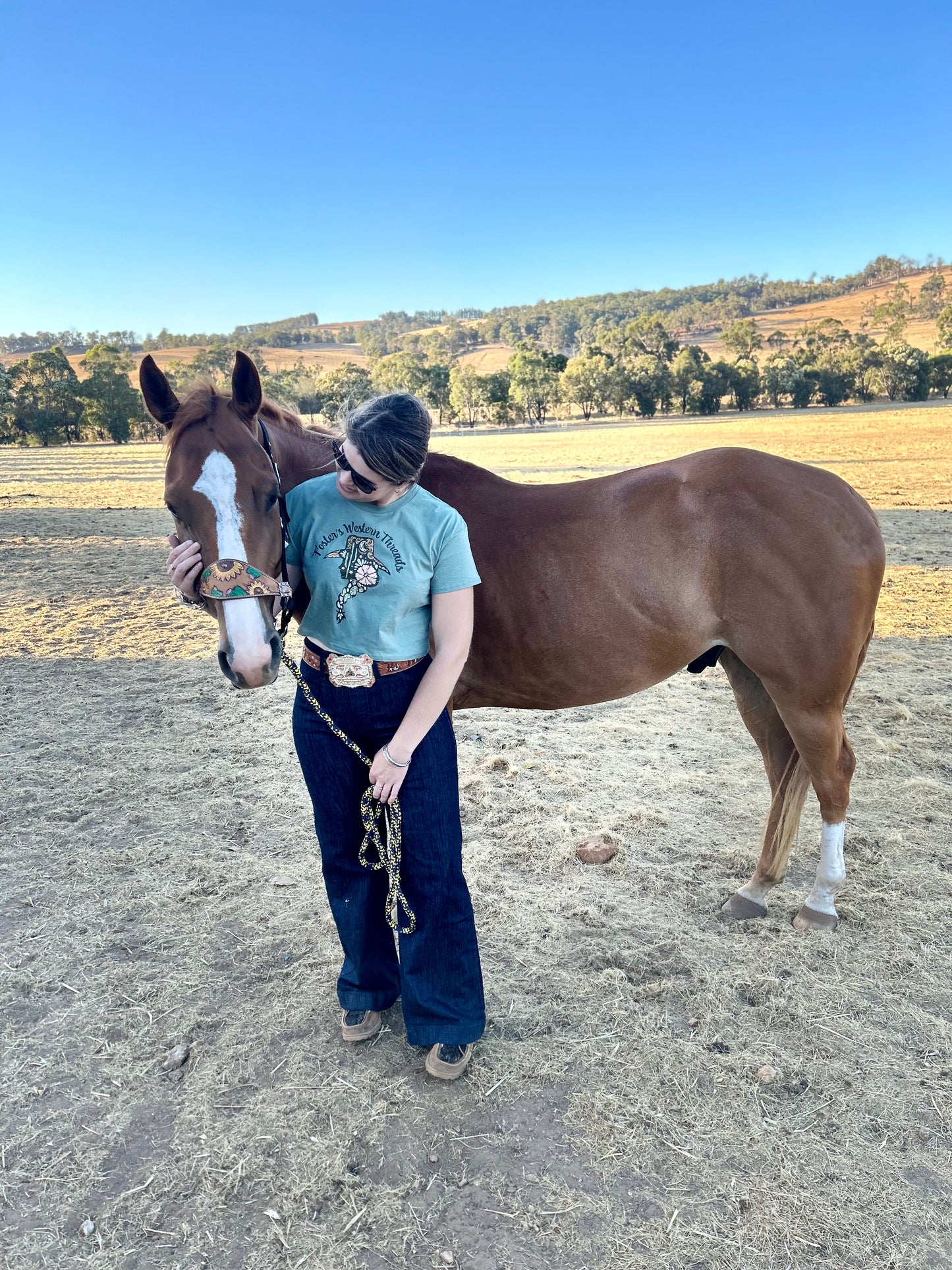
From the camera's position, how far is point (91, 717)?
567 centimetres

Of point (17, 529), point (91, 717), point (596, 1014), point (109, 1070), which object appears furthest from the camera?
point (17, 529)

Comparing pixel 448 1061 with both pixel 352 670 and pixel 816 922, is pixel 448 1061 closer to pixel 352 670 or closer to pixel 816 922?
pixel 352 670

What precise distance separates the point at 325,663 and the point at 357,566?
362 millimetres

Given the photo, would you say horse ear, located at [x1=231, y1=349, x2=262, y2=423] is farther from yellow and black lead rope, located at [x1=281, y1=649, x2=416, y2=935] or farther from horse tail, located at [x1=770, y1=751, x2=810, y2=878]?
horse tail, located at [x1=770, y1=751, x2=810, y2=878]

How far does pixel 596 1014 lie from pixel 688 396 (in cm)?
5931

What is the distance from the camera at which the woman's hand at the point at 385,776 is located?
2162 mm

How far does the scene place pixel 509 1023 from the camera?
2.75 metres

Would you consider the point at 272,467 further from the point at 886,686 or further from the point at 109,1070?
the point at 886,686

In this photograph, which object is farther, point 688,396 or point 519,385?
point 519,385

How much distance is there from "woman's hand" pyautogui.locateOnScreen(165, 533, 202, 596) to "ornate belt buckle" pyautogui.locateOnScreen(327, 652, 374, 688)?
1.59 ft

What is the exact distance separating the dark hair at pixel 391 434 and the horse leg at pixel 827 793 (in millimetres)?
2118

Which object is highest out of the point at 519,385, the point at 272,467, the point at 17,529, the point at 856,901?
the point at 519,385

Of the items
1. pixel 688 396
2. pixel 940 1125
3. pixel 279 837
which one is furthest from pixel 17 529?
pixel 688 396

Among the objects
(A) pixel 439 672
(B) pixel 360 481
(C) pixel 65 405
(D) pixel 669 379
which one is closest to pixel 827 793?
(A) pixel 439 672
